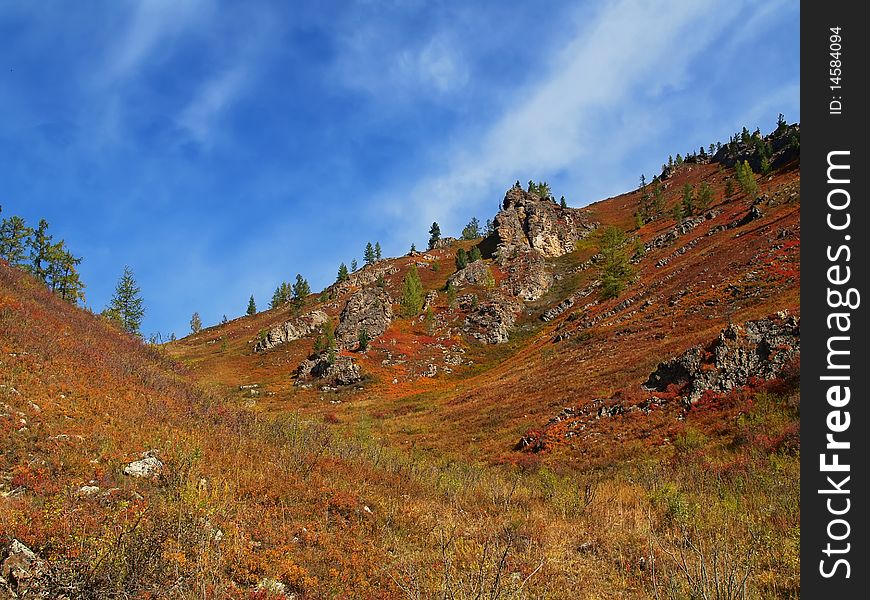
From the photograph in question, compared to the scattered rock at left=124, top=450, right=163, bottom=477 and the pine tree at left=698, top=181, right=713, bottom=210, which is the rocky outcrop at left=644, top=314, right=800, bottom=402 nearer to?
the scattered rock at left=124, top=450, right=163, bottom=477

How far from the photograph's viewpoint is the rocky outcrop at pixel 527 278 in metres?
88.8

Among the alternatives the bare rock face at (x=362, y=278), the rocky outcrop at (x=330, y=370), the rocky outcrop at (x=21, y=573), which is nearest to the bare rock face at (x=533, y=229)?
the bare rock face at (x=362, y=278)

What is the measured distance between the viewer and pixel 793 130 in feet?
398

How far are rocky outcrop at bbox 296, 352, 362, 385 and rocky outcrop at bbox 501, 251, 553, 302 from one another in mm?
41657

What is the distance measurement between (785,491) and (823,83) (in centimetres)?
737

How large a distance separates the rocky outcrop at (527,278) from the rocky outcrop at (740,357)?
221 ft

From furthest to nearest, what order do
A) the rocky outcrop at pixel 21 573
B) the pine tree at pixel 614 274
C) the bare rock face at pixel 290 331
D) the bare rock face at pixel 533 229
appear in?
the bare rock face at pixel 533 229
the bare rock face at pixel 290 331
the pine tree at pixel 614 274
the rocky outcrop at pixel 21 573

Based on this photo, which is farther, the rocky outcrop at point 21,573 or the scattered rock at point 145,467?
the scattered rock at point 145,467

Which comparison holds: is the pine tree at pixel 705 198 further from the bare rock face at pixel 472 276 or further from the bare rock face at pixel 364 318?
the bare rock face at pixel 364 318

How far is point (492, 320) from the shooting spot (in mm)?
76125

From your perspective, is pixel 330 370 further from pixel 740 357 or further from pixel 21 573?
pixel 21 573

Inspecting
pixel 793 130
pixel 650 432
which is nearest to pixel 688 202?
pixel 793 130

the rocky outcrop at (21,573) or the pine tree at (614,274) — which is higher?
the pine tree at (614,274)

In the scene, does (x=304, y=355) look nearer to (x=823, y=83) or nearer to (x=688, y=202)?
(x=823, y=83)
